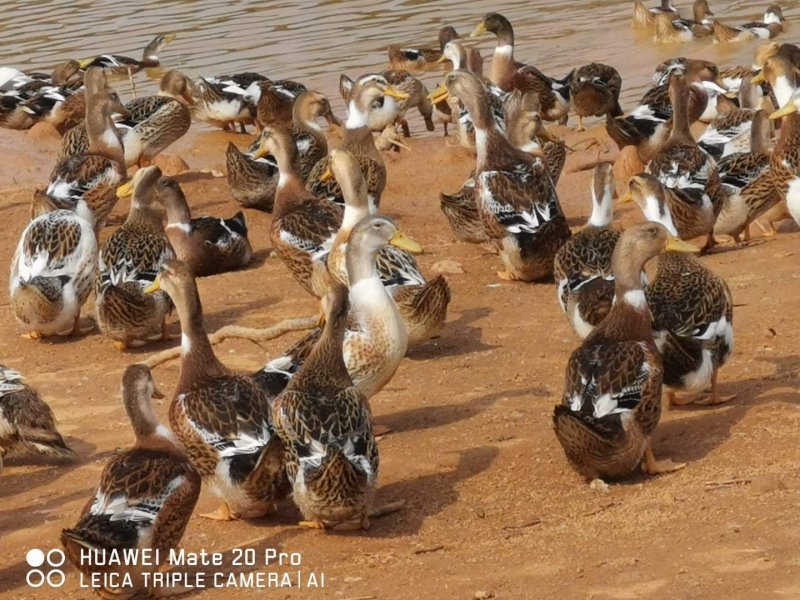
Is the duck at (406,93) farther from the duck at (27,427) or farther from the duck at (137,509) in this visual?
the duck at (137,509)

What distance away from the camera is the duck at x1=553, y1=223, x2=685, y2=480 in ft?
23.9

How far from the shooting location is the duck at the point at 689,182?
1172cm

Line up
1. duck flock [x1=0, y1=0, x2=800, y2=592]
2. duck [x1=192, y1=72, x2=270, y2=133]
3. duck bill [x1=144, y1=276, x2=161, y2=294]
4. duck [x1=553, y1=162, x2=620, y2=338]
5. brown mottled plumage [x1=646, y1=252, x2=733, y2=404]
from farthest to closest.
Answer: duck [x1=192, y1=72, x2=270, y2=133], duck [x1=553, y1=162, x2=620, y2=338], duck bill [x1=144, y1=276, x2=161, y2=294], brown mottled plumage [x1=646, y1=252, x2=733, y2=404], duck flock [x1=0, y1=0, x2=800, y2=592]

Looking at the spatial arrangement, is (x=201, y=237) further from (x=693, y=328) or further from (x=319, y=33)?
(x=319, y=33)

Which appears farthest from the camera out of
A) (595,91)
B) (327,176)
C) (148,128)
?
(595,91)

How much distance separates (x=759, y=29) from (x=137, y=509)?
14.4m

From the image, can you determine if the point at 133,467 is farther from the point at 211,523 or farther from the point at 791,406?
the point at 791,406

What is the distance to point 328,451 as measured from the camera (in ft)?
22.9

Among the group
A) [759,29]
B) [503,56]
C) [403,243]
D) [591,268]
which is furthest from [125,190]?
[759,29]

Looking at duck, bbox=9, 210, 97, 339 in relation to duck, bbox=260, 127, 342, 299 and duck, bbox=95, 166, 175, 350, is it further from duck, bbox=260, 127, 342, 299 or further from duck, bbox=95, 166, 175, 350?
duck, bbox=260, 127, 342, 299

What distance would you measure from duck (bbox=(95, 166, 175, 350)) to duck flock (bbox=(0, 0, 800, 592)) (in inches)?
0.8

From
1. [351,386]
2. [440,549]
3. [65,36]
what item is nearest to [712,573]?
[440,549]

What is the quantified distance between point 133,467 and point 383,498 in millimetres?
1324

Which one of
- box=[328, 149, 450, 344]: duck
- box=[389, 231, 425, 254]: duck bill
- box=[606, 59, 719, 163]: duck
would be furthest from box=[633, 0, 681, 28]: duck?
box=[389, 231, 425, 254]: duck bill
